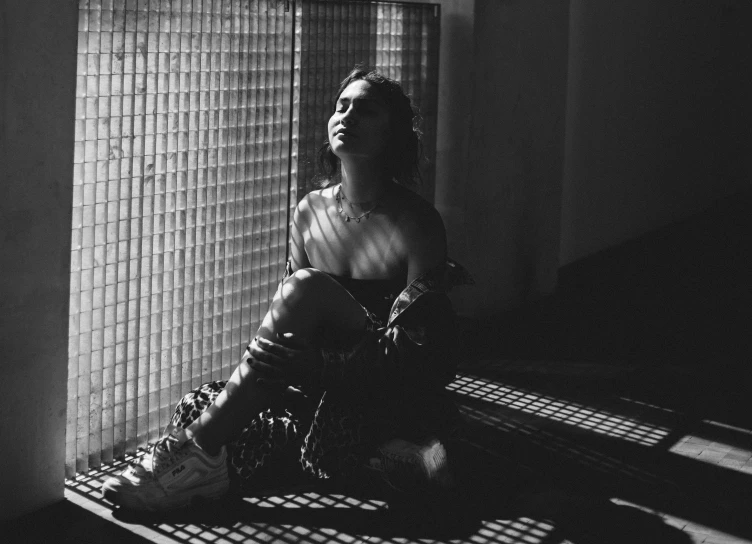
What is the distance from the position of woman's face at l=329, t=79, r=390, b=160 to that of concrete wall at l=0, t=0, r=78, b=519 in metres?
0.88

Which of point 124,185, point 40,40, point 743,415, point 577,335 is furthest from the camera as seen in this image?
point 577,335

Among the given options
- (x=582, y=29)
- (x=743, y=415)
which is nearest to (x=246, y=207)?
(x=743, y=415)

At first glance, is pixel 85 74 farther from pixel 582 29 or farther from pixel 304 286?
pixel 582 29

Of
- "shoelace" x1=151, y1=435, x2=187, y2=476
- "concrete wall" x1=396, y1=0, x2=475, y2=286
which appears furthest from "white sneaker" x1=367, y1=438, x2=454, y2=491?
"concrete wall" x1=396, y1=0, x2=475, y2=286

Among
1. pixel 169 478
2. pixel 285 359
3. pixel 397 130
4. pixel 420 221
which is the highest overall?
pixel 397 130

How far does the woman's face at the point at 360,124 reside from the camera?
382cm

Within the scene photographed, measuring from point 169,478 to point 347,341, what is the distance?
0.70m

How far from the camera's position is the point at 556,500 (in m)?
3.76

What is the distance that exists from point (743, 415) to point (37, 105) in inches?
123

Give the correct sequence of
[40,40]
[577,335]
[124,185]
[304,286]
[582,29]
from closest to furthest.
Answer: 1. [40,40]
2. [304,286]
3. [124,185]
4. [577,335]
5. [582,29]

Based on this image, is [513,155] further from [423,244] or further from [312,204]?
[423,244]

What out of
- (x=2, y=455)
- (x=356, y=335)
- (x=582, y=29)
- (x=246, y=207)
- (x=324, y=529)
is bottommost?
(x=324, y=529)

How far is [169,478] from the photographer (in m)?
3.50

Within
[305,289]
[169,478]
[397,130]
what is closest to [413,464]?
[305,289]
